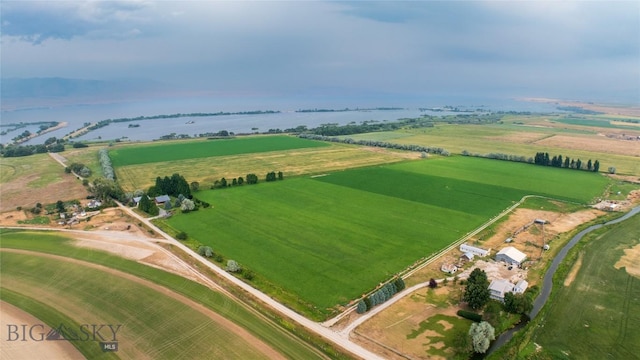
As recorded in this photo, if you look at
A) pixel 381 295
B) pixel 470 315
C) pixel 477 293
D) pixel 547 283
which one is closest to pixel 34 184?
pixel 381 295

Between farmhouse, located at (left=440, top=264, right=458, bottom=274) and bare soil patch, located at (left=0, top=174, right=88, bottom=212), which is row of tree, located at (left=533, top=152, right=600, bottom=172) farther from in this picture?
bare soil patch, located at (left=0, top=174, right=88, bottom=212)

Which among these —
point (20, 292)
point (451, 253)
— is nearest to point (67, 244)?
point (20, 292)

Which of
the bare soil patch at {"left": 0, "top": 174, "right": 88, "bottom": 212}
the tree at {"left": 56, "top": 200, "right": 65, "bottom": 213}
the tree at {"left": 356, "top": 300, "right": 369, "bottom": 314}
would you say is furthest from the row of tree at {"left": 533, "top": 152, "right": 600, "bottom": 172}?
the tree at {"left": 56, "top": 200, "right": 65, "bottom": 213}

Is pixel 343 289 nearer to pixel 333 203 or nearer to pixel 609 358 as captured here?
pixel 609 358

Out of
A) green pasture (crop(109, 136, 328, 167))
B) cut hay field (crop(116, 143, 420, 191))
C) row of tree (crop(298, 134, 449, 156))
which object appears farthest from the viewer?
row of tree (crop(298, 134, 449, 156))

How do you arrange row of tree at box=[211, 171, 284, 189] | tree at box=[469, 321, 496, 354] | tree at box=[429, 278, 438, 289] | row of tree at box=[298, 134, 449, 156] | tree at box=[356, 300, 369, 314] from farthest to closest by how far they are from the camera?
row of tree at box=[298, 134, 449, 156]
row of tree at box=[211, 171, 284, 189]
tree at box=[429, 278, 438, 289]
tree at box=[356, 300, 369, 314]
tree at box=[469, 321, 496, 354]

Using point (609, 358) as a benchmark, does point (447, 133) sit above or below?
above
